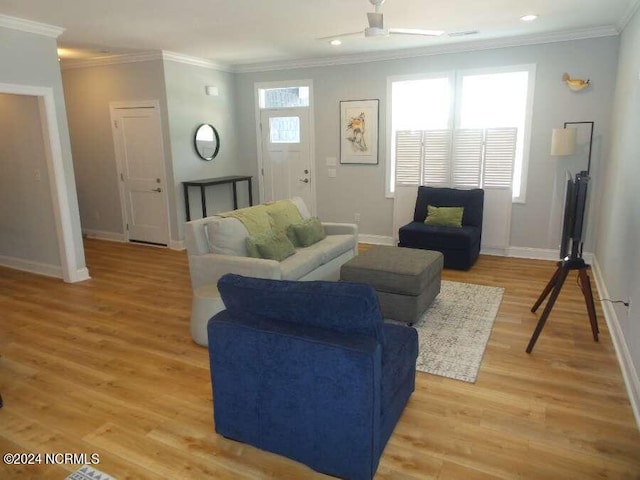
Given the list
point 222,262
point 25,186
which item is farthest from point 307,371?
point 25,186

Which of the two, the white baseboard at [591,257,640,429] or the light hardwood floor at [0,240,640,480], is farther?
the white baseboard at [591,257,640,429]

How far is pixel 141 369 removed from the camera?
3045 millimetres

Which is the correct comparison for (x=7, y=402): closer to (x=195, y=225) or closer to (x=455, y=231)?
(x=195, y=225)

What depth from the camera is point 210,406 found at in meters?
2.59

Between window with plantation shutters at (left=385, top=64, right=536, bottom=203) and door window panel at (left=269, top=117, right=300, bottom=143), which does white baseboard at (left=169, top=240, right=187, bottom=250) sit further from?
window with plantation shutters at (left=385, top=64, right=536, bottom=203)

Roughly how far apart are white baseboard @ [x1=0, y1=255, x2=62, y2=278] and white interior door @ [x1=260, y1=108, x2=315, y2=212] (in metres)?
3.27

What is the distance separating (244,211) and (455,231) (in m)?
2.49

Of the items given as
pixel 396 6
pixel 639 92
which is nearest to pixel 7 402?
pixel 396 6

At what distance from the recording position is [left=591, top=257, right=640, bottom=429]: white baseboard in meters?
2.48

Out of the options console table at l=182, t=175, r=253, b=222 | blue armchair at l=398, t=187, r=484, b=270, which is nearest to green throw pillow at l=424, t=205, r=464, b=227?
blue armchair at l=398, t=187, r=484, b=270

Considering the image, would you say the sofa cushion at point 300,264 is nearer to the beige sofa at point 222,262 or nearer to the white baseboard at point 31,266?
the beige sofa at point 222,262

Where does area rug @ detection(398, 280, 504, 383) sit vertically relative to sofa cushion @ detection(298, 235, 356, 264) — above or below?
below

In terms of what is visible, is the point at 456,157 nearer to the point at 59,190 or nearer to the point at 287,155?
the point at 287,155

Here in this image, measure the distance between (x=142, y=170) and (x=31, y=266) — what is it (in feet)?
6.37
